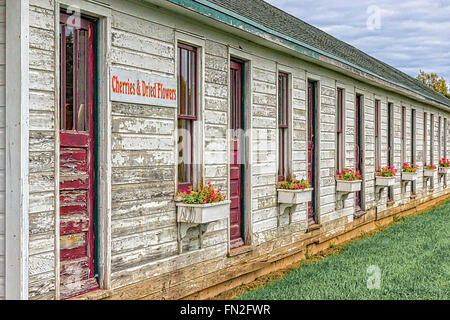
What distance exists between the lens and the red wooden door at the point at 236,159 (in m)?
7.11

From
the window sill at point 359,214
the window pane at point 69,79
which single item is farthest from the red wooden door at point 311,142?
the window pane at point 69,79

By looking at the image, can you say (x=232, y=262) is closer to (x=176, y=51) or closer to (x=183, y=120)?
(x=183, y=120)

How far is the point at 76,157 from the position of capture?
4.66m

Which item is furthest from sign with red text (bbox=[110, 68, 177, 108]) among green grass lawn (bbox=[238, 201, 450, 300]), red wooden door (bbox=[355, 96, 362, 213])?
red wooden door (bbox=[355, 96, 362, 213])

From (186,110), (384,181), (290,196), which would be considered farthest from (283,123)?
(384,181)

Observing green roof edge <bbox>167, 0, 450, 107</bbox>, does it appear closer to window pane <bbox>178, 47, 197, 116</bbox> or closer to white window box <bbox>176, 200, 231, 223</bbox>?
window pane <bbox>178, 47, 197, 116</bbox>

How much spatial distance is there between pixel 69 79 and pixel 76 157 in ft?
2.29

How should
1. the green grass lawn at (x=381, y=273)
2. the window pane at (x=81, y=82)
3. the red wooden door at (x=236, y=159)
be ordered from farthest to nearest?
the red wooden door at (x=236, y=159) → the green grass lawn at (x=381, y=273) → the window pane at (x=81, y=82)

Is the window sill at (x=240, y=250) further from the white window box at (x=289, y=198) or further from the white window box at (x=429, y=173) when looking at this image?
the white window box at (x=429, y=173)

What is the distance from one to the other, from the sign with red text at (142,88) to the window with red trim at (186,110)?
1.00ft

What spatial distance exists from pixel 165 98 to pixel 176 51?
1.94 ft

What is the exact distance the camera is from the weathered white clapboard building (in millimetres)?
4109

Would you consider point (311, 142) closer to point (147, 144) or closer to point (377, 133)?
point (377, 133)

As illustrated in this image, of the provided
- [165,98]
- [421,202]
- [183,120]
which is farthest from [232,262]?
[421,202]
